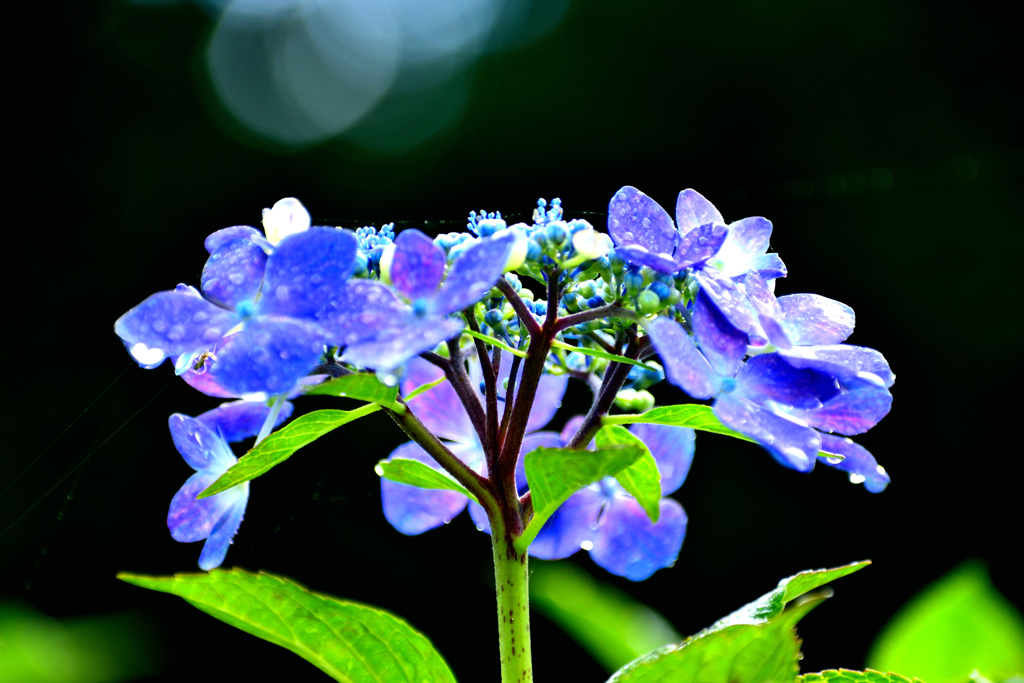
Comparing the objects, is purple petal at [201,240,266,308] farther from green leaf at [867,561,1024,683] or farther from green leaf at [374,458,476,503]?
green leaf at [867,561,1024,683]

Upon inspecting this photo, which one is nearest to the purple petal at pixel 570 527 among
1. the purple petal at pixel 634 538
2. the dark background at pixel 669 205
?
the purple petal at pixel 634 538

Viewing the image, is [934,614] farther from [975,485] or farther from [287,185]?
[287,185]

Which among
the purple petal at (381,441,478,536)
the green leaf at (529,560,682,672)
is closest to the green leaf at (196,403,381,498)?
the purple petal at (381,441,478,536)

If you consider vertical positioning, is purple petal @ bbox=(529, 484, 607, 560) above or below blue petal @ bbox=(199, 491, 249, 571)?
below

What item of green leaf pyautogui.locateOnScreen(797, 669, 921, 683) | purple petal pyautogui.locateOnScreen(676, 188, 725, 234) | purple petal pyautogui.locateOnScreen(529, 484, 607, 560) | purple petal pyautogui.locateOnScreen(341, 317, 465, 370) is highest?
purple petal pyautogui.locateOnScreen(676, 188, 725, 234)

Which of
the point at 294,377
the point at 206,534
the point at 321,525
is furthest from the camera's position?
the point at 321,525

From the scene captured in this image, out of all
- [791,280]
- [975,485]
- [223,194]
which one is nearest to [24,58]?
[223,194]

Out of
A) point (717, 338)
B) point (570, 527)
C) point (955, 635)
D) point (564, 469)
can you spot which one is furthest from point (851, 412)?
point (955, 635)
